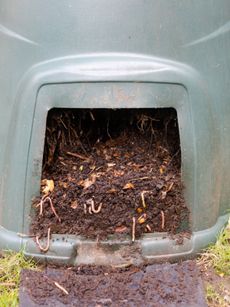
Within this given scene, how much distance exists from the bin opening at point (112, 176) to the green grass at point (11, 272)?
11cm

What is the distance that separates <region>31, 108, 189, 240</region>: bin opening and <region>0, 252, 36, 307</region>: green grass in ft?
0.37

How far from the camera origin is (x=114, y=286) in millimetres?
2121

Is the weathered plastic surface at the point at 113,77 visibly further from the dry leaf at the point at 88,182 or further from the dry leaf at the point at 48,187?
the dry leaf at the point at 88,182

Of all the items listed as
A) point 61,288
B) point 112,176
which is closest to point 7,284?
point 61,288

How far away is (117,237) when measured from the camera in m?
2.24

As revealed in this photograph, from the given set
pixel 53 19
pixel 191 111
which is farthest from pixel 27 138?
pixel 191 111

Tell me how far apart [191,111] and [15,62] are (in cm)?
63

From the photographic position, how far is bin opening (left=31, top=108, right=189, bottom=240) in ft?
7.30

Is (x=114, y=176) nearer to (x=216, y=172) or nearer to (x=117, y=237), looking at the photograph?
(x=117, y=237)

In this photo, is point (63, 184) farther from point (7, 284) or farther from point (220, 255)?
point (220, 255)

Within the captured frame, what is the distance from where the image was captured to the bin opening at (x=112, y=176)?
2227 millimetres

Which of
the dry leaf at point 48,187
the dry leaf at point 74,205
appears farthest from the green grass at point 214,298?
the dry leaf at point 48,187

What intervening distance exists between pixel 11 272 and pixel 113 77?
779mm

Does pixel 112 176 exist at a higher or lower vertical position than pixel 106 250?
higher
